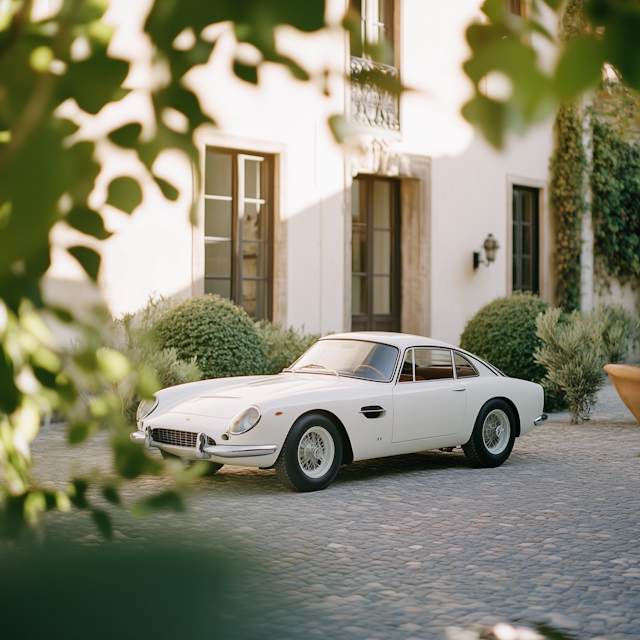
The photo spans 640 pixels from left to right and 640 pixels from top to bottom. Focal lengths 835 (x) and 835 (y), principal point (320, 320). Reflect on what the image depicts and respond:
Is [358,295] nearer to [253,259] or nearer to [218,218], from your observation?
[253,259]

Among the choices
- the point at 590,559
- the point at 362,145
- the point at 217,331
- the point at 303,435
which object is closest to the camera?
the point at 362,145

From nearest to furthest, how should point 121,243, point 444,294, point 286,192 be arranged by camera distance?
point 121,243
point 286,192
point 444,294

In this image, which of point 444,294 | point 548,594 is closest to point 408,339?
point 548,594

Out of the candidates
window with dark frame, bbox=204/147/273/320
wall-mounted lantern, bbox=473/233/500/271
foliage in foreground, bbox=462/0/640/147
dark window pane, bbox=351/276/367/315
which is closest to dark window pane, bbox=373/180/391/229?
dark window pane, bbox=351/276/367/315

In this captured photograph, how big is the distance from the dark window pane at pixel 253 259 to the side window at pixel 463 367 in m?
5.43

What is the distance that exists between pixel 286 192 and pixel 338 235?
1.20m

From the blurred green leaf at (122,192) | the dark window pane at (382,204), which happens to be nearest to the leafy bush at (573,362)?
the dark window pane at (382,204)

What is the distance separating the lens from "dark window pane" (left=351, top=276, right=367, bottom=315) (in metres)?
14.1

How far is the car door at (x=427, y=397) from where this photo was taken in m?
6.91

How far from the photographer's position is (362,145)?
1.22 meters

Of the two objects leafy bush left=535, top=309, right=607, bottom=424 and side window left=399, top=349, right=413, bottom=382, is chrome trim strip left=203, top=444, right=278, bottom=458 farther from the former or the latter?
leafy bush left=535, top=309, right=607, bottom=424

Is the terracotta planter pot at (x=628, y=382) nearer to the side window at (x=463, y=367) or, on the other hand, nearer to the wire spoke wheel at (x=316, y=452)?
the side window at (x=463, y=367)

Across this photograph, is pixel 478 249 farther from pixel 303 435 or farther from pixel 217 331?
pixel 303 435

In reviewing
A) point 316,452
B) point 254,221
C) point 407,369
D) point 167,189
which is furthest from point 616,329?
point 167,189
